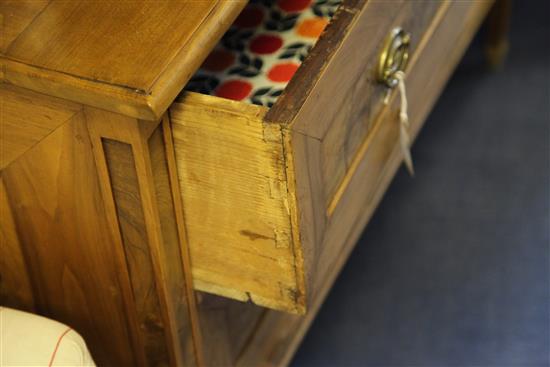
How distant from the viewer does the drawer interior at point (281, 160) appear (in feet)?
2.33

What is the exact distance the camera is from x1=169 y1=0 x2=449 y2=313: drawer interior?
2.33 feet

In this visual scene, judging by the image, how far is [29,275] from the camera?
875 millimetres

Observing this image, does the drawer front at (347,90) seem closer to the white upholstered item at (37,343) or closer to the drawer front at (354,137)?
the drawer front at (354,137)

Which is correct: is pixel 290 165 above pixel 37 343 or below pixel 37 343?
above

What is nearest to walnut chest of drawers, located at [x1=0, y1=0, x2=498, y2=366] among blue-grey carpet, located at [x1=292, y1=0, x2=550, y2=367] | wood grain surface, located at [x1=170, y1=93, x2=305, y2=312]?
wood grain surface, located at [x1=170, y1=93, x2=305, y2=312]

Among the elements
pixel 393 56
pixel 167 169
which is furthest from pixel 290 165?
pixel 393 56

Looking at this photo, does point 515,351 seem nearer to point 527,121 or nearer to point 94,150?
point 527,121

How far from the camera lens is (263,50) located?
86 cm

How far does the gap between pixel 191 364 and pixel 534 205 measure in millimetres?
646

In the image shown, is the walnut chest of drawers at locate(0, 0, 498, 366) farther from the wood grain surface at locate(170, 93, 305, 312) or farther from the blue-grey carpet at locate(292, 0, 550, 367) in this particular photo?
the blue-grey carpet at locate(292, 0, 550, 367)

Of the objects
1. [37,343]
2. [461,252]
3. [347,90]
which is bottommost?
[461,252]

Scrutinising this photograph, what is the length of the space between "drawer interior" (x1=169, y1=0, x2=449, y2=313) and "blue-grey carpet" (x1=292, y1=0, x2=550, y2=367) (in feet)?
1.14

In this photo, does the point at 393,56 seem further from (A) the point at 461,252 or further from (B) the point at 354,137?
(A) the point at 461,252

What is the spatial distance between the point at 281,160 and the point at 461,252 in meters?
0.65
